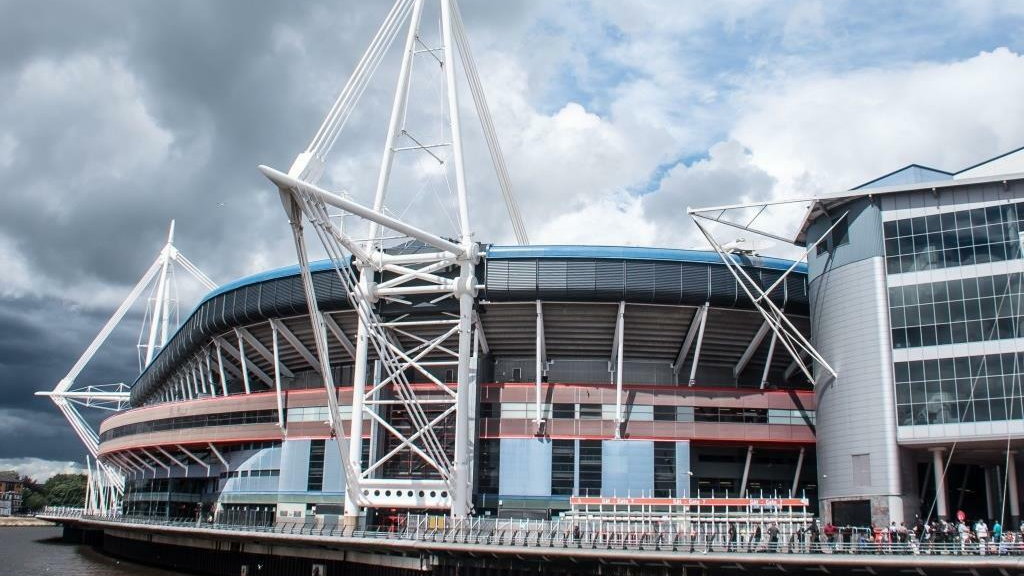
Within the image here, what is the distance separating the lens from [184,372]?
8775 centimetres

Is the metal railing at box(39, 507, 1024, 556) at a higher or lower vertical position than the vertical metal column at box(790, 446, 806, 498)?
lower

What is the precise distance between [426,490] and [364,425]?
9.04 m

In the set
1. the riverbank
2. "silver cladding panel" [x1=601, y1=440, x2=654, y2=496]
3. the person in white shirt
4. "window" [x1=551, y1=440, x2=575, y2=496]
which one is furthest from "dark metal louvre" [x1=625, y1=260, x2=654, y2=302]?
the riverbank

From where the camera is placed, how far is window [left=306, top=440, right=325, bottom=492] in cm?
6359

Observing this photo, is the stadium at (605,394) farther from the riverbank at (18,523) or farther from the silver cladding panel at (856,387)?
the riverbank at (18,523)

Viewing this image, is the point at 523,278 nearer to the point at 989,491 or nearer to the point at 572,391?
the point at 572,391

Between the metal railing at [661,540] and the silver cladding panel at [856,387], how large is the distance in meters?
4.05

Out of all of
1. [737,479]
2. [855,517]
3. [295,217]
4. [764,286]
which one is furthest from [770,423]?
[295,217]

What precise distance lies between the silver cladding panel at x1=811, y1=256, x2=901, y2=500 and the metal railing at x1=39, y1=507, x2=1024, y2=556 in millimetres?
4053

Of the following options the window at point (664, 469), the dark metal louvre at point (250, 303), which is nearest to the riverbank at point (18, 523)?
Answer: the dark metal louvre at point (250, 303)

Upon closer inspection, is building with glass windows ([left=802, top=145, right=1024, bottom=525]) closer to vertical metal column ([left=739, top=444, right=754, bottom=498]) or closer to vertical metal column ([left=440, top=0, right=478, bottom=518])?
vertical metal column ([left=739, top=444, right=754, bottom=498])

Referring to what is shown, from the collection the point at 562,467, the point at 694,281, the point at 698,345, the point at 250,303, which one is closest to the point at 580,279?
the point at 694,281

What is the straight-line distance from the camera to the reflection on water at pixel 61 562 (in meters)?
62.5

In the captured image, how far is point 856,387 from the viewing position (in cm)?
4766
